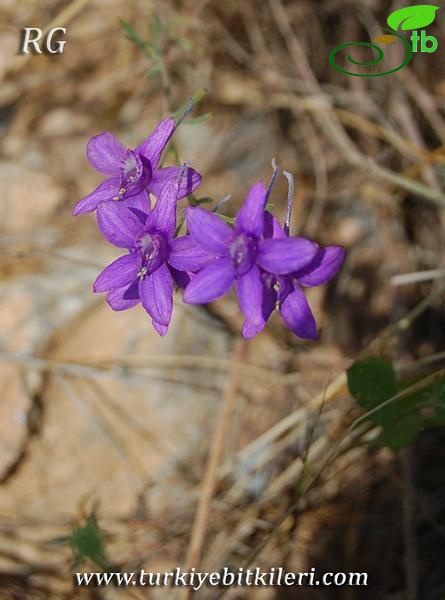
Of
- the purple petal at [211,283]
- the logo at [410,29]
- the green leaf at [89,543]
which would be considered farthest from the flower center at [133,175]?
the logo at [410,29]

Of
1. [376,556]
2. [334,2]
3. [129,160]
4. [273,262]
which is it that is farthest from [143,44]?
[376,556]

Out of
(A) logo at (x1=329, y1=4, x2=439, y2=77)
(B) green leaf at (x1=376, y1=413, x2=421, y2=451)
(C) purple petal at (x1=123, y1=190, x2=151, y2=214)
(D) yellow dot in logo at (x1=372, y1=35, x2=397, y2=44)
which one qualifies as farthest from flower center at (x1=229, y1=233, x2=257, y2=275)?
(D) yellow dot in logo at (x1=372, y1=35, x2=397, y2=44)

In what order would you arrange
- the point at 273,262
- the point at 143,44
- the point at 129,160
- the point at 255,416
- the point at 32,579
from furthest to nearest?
the point at 255,416 → the point at 32,579 → the point at 143,44 → the point at 129,160 → the point at 273,262

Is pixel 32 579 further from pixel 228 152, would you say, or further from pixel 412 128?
pixel 412 128

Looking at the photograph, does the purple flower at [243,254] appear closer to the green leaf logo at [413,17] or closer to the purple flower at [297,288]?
the purple flower at [297,288]

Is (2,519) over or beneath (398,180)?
beneath

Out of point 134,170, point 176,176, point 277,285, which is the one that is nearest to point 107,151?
point 134,170

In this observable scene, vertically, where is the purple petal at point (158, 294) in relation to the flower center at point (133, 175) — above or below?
below

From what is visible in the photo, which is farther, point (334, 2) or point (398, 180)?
point (334, 2)
